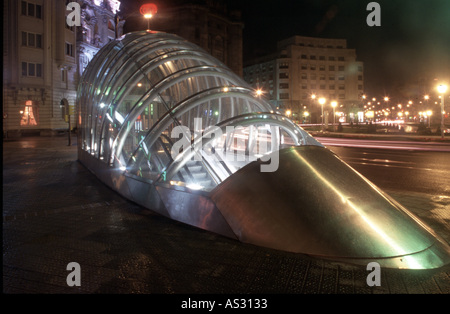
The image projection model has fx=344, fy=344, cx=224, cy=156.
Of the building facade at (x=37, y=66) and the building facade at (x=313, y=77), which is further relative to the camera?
the building facade at (x=313, y=77)

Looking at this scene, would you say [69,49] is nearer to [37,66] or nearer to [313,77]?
[37,66]

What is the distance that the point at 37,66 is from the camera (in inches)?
1436

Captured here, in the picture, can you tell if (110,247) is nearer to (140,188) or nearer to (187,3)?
(140,188)

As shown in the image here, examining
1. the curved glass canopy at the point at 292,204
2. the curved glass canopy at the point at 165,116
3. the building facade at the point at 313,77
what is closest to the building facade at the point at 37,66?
the curved glass canopy at the point at 165,116

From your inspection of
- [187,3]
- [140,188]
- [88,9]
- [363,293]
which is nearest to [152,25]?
[187,3]

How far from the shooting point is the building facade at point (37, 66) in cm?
3434

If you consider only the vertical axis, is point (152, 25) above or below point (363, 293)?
above

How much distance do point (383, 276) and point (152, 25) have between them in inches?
3114

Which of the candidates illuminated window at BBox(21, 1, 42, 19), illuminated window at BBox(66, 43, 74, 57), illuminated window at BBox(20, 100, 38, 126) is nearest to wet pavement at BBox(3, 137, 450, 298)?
illuminated window at BBox(20, 100, 38, 126)


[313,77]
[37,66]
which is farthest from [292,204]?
[313,77]

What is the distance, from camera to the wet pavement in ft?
13.0

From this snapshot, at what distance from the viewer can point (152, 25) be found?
7512 centimetres

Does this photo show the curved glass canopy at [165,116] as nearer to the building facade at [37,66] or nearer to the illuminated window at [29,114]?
the building facade at [37,66]

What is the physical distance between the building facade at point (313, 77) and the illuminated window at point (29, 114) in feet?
233
